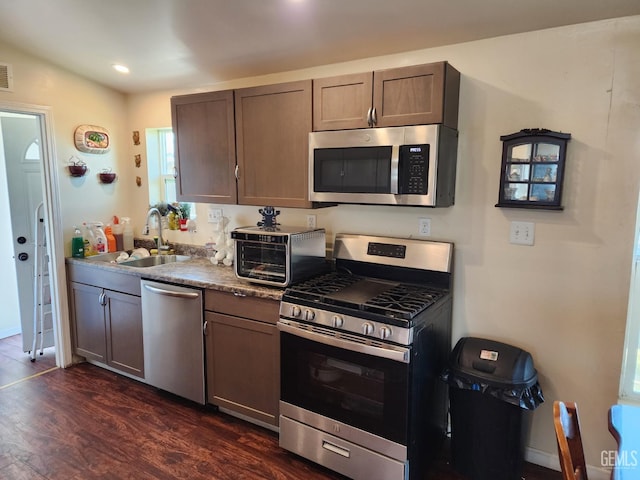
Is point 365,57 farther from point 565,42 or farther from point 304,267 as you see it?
point 304,267

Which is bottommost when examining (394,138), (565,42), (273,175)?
(273,175)

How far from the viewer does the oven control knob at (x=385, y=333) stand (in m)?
1.81

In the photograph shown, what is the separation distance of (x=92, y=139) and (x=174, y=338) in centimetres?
187

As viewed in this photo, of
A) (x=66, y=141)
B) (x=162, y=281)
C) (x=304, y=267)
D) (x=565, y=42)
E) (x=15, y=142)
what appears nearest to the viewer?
(x=565, y=42)

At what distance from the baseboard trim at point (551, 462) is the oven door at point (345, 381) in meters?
0.87

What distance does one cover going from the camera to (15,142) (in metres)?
3.44

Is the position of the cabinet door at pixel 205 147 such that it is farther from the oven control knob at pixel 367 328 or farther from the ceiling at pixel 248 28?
the oven control knob at pixel 367 328

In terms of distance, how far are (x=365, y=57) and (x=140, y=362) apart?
2.58m

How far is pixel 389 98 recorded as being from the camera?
2.06 metres

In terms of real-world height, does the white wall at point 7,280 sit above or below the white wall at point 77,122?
below

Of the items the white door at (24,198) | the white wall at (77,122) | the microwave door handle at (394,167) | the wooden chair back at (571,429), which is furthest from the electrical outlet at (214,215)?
the wooden chair back at (571,429)

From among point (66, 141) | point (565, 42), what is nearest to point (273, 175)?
point (565, 42)

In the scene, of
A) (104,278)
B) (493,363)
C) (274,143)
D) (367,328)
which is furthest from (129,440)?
(493,363)

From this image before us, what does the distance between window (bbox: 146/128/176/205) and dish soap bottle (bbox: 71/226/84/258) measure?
24.7 inches
